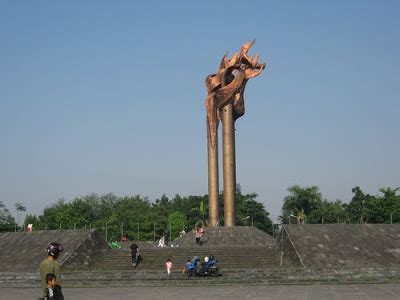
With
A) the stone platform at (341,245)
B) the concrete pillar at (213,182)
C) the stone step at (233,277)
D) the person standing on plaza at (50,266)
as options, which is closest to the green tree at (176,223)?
the concrete pillar at (213,182)

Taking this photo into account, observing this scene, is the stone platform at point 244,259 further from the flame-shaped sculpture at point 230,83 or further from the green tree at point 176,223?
the green tree at point 176,223

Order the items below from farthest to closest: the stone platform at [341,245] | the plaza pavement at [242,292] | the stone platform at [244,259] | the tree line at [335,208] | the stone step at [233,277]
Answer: the tree line at [335,208] → the stone platform at [341,245] → the stone platform at [244,259] → the stone step at [233,277] → the plaza pavement at [242,292]

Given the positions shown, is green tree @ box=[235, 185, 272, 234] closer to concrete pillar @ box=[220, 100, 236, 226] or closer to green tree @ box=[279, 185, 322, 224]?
green tree @ box=[279, 185, 322, 224]

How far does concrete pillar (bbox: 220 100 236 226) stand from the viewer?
34969 millimetres

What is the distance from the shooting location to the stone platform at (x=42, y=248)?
2491 centimetres

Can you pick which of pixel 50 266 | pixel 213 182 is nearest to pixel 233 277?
pixel 50 266

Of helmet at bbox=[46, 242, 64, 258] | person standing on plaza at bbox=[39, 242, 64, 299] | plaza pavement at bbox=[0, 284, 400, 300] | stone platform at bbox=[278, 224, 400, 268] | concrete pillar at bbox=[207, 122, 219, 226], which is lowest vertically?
plaza pavement at bbox=[0, 284, 400, 300]

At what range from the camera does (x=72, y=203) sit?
7419cm

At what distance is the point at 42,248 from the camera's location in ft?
86.9

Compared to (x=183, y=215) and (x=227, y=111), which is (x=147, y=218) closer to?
Result: (x=183, y=215)

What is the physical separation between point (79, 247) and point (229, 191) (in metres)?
11.6

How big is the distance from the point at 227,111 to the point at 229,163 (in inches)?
114

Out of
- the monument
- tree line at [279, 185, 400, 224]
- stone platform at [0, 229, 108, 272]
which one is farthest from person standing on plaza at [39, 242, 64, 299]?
tree line at [279, 185, 400, 224]

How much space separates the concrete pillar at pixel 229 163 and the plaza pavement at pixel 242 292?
16.3 m
